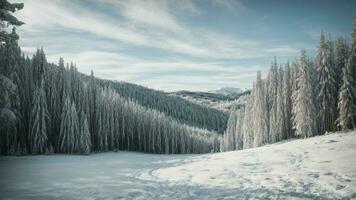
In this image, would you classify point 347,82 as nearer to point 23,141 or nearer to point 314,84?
point 314,84

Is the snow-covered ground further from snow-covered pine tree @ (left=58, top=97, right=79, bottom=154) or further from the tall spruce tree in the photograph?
snow-covered pine tree @ (left=58, top=97, right=79, bottom=154)

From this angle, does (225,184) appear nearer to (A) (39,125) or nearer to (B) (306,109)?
(B) (306,109)

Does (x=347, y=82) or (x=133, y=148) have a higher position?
(x=347, y=82)

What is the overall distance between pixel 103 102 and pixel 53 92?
1483cm

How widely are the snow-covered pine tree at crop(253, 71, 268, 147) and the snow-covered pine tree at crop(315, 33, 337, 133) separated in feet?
53.1

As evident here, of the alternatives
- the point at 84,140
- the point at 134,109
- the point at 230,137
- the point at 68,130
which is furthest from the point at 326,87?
the point at 230,137

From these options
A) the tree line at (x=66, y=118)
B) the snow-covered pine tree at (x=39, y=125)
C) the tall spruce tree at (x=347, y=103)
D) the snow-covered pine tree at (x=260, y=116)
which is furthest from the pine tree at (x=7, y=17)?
the snow-covered pine tree at (x=260, y=116)

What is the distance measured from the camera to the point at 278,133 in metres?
65.0

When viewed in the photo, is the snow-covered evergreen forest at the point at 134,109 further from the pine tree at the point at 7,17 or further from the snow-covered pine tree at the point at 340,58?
the pine tree at the point at 7,17

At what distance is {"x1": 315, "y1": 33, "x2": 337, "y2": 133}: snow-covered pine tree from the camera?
174 feet

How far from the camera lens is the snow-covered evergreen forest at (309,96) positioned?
48.3 meters

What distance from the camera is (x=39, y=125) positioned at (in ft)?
187

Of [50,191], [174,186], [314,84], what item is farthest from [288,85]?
[50,191]

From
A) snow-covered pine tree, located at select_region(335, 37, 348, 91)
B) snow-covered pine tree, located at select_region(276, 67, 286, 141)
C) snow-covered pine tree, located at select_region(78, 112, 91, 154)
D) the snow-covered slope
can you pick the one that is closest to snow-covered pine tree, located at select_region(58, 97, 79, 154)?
snow-covered pine tree, located at select_region(78, 112, 91, 154)
